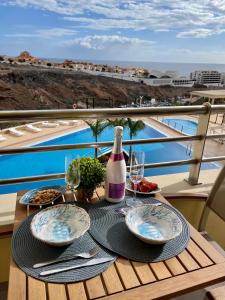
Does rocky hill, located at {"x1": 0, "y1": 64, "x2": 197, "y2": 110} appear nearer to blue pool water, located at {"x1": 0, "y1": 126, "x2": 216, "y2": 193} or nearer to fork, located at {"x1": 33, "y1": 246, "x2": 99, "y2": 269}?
blue pool water, located at {"x1": 0, "y1": 126, "x2": 216, "y2": 193}

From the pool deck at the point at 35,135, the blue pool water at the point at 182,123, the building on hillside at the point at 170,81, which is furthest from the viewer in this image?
the building on hillside at the point at 170,81

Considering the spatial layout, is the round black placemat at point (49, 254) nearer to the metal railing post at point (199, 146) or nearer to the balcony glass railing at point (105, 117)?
the balcony glass railing at point (105, 117)

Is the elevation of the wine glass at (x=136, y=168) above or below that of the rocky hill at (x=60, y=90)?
above

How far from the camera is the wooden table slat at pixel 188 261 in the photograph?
→ 80cm

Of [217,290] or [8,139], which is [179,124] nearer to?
[8,139]

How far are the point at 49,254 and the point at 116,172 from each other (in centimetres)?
44

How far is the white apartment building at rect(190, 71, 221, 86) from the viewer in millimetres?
26188

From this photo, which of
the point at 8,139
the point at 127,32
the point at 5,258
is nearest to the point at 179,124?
the point at 8,139

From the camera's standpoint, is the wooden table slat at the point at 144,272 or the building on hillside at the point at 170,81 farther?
the building on hillside at the point at 170,81

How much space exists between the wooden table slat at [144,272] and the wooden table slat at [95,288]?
126mm

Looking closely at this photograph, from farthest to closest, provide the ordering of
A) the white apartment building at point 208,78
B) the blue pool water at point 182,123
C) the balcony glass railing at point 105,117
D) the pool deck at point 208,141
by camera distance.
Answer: the white apartment building at point 208,78
the blue pool water at point 182,123
the pool deck at point 208,141
the balcony glass railing at point 105,117

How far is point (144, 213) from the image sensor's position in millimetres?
1024

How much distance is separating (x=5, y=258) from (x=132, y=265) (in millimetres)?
1039

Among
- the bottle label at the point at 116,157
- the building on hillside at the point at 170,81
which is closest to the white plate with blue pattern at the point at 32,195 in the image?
the bottle label at the point at 116,157
